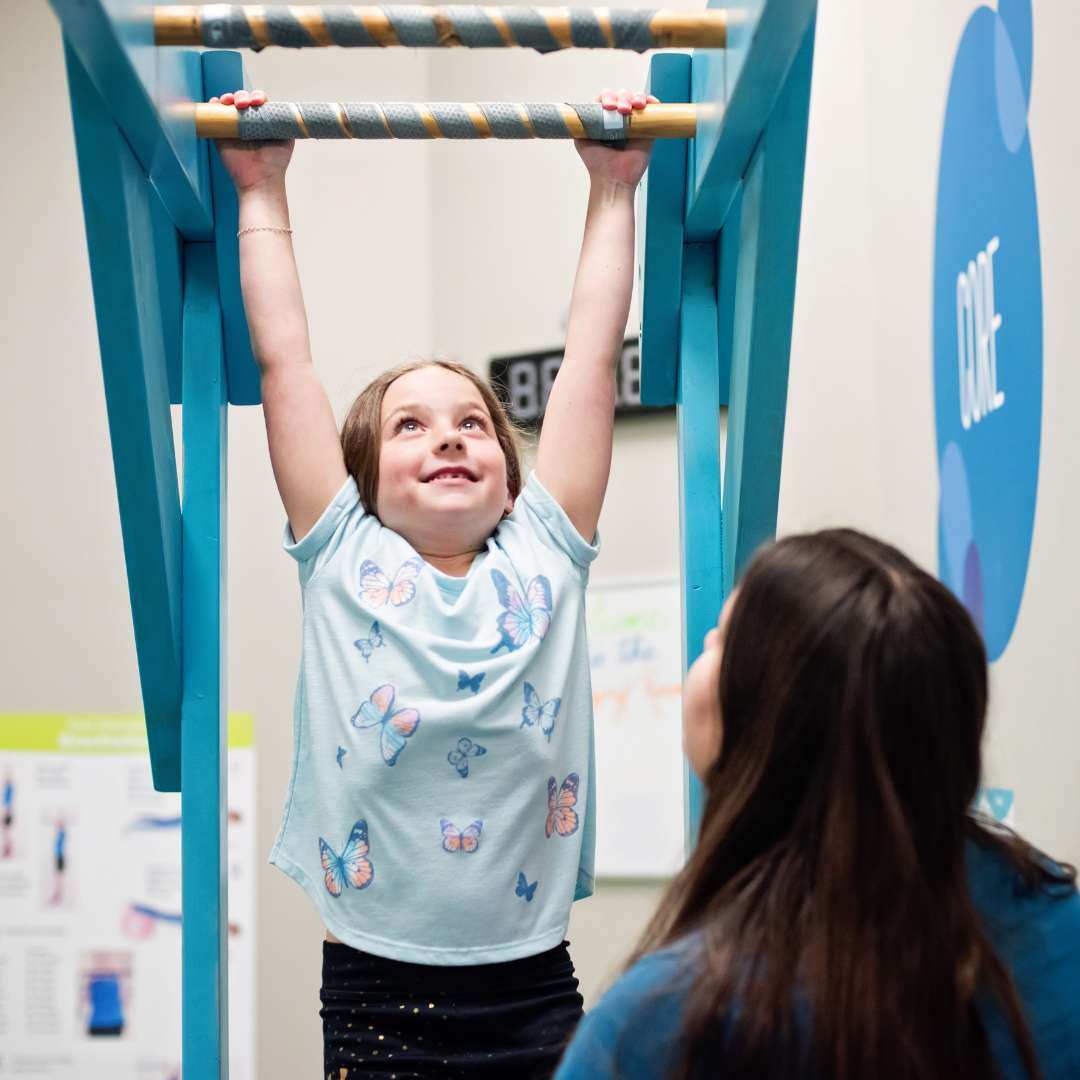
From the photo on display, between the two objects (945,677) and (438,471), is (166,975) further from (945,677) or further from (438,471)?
(945,677)

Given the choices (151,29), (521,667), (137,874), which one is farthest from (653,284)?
(137,874)

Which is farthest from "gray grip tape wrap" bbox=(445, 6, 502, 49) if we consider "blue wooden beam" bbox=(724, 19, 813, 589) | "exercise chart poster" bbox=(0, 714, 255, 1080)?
"exercise chart poster" bbox=(0, 714, 255, 1080)

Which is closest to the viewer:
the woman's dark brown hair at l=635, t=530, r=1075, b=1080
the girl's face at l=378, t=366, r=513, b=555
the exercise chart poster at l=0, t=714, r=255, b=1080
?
the woman's dark brown hair at l=635, t=530, r=1075, b=1080

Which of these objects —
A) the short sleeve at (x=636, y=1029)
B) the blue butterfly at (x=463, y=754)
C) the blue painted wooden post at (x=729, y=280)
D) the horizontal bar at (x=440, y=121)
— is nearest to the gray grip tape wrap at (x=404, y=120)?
the horizontal bar at (x=440, y=121)

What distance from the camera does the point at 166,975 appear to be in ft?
8.07

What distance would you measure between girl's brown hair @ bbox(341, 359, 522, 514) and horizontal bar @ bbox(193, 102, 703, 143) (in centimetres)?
23

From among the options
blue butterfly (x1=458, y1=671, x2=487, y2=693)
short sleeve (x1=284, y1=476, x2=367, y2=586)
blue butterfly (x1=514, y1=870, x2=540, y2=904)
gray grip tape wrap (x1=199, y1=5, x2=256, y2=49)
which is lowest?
blue butterfly (x1=514, y1=870, x2=540, y2=904)

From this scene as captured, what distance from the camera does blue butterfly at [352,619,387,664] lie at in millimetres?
1111

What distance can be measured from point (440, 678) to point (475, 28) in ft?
1.53

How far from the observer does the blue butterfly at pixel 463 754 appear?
1.09m

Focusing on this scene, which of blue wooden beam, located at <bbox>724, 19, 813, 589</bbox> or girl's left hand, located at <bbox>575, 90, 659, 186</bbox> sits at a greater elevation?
girl's left hand, located at <bbox>575, 90, 659, 186</bbox>

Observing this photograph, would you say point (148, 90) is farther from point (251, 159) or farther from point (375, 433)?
point (375, 433)

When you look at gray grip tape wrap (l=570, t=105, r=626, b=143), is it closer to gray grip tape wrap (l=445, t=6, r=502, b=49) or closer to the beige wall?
gray grip tape wrap (l=445, t=6, r=502, b=49)

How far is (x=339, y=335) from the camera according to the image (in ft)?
8.59
